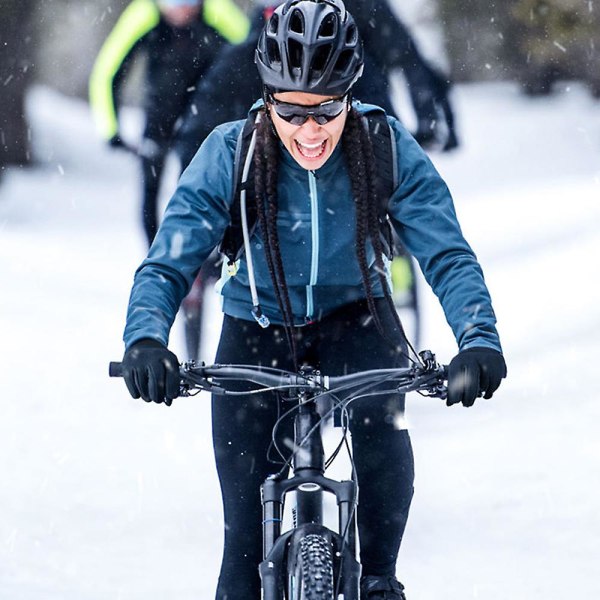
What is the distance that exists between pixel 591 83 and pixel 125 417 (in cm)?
721

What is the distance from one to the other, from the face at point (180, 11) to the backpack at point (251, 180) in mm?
5469

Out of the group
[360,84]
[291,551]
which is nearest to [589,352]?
[360,84]

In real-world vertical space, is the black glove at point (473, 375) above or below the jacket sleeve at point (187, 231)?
below

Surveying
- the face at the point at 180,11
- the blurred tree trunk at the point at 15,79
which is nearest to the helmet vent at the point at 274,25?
the face at the point at 180,11

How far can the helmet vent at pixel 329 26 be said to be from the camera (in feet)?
8.61

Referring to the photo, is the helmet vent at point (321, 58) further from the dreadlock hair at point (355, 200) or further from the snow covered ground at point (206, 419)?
the snow covered ground at point (206, 419)

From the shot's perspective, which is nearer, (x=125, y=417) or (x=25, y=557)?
(x=25, y=557)

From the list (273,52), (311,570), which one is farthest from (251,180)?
(311,570)

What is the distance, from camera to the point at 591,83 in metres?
11.4

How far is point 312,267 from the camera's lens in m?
2.79

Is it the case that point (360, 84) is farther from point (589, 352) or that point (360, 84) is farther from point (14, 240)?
point (14, 240)

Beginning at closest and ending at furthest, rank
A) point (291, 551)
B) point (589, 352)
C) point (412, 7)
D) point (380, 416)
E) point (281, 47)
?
point (291, 551) → point (281, 47) → point (380, 416) → point (589, 352) → point (412, 7)

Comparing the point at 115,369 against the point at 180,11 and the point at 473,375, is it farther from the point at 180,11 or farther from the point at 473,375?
the point at 180,11

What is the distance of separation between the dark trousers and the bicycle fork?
0.33 metres
